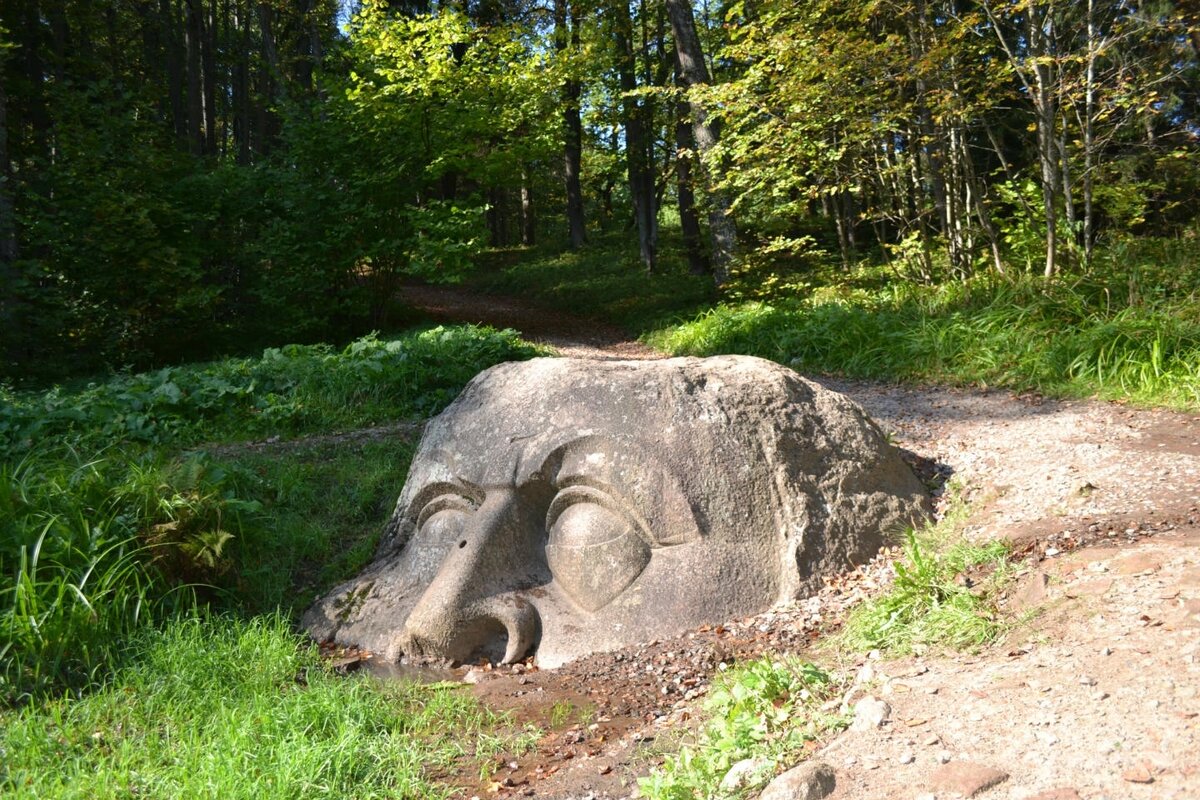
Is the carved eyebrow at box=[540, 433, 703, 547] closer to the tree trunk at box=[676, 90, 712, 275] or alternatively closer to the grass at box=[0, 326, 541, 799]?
the grass at box=[0, 326, 541, 799]

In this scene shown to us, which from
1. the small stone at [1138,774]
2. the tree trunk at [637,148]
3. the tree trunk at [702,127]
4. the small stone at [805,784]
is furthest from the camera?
the tree trunk at [637,148]

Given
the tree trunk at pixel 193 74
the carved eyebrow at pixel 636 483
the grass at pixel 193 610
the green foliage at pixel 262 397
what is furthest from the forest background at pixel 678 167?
the carved eyebrow at pixel 636 483

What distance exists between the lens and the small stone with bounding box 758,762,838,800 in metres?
2.41

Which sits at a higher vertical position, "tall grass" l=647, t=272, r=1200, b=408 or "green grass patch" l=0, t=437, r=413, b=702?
"tall grass" l=647, t=272, r=1200, b=408

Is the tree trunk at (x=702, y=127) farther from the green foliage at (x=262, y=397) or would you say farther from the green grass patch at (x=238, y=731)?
the green grass patch at (x=238, y=731)

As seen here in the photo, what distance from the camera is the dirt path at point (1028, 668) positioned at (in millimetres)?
2299

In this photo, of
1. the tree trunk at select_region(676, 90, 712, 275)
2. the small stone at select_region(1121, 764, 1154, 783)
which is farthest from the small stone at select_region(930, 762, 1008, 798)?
the tree trunk at select_region(676, 90, 712, 275)

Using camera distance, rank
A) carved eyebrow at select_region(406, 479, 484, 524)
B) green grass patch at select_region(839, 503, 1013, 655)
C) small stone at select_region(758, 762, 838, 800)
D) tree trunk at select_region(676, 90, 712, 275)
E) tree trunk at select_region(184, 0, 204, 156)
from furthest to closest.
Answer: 1. tree trunk at select_region(184, 0, 204, 156)
2. tree trunk at select_region(676, 90, 712, 275)
3. carved eyebrow at select_region(406, 479, 484, 524)
4. green grass patch at select_region(839, 503, 1013, 655)
5. small stone at select_region(758, 762, 838, 800)

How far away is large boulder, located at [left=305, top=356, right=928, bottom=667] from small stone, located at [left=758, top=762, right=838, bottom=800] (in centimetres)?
174

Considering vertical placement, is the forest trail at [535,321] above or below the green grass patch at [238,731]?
above

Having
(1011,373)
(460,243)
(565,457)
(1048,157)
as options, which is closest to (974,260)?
(1048,157)

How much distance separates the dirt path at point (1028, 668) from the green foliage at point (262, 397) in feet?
12.2

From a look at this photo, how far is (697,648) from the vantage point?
13.5 ft

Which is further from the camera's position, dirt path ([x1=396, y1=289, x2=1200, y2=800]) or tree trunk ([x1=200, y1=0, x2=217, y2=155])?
tree trunk ([x1=200, y1=0, x2=217, y2=155])
